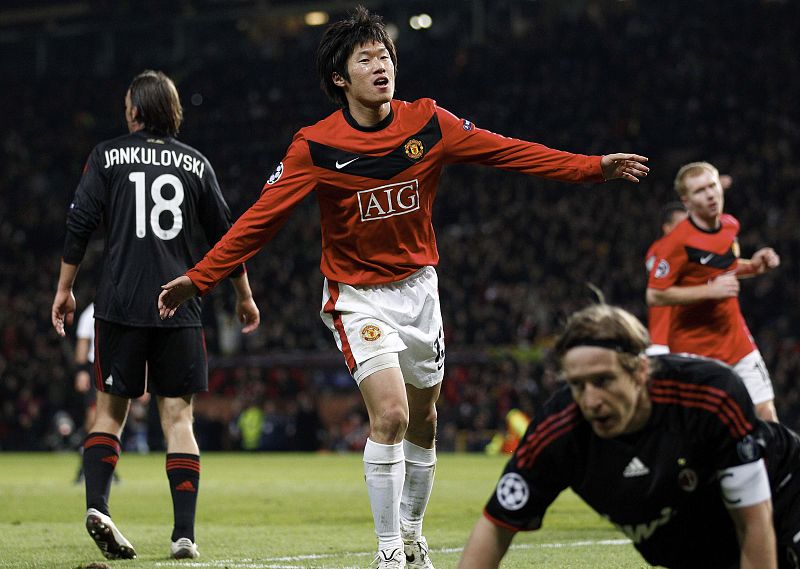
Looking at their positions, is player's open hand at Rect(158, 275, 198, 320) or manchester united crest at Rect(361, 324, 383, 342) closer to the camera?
player's open hand at Rect(158, 275, 198, 320)

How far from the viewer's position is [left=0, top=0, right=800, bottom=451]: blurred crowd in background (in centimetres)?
2355

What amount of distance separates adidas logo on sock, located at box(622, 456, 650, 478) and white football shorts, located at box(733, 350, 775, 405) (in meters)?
4.57

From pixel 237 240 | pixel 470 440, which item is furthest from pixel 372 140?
pixel 470 440

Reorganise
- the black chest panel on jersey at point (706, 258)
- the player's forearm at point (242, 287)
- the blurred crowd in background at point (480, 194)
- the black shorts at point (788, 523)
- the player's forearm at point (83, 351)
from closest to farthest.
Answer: the black shorts at point (788, 523)
the player's forearm at point (242, 287)
the black chest panel on jersey at point (706, 258)
the player's forearm at point (83, 351)
the blurred crowd in background at point (480, 194)

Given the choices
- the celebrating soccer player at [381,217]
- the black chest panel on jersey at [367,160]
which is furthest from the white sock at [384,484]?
the black chest panel on jersey at [367,160]

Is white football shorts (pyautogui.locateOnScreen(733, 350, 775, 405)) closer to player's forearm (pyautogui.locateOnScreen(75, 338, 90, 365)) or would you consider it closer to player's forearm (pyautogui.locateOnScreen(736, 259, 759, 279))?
player's forearm (pyautogui.locateOnScreen(736, 259, 759, 279))

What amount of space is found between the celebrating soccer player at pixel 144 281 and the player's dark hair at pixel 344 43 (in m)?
1.14

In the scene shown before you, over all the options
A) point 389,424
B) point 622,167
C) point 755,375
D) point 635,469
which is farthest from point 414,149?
point 755,375

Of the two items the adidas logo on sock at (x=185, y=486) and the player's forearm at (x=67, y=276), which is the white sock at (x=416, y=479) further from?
the player's forearm at (x=67, y=276)

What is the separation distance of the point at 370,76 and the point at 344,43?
219 mm

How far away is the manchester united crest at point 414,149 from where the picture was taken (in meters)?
5.47

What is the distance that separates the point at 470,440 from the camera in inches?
898

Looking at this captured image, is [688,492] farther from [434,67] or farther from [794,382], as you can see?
[434,67]

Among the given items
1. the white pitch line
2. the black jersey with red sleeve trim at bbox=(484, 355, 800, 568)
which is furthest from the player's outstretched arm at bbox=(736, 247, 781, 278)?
the black jersey with red sleeve trim at bbox=(484, 355, 800, 568)
